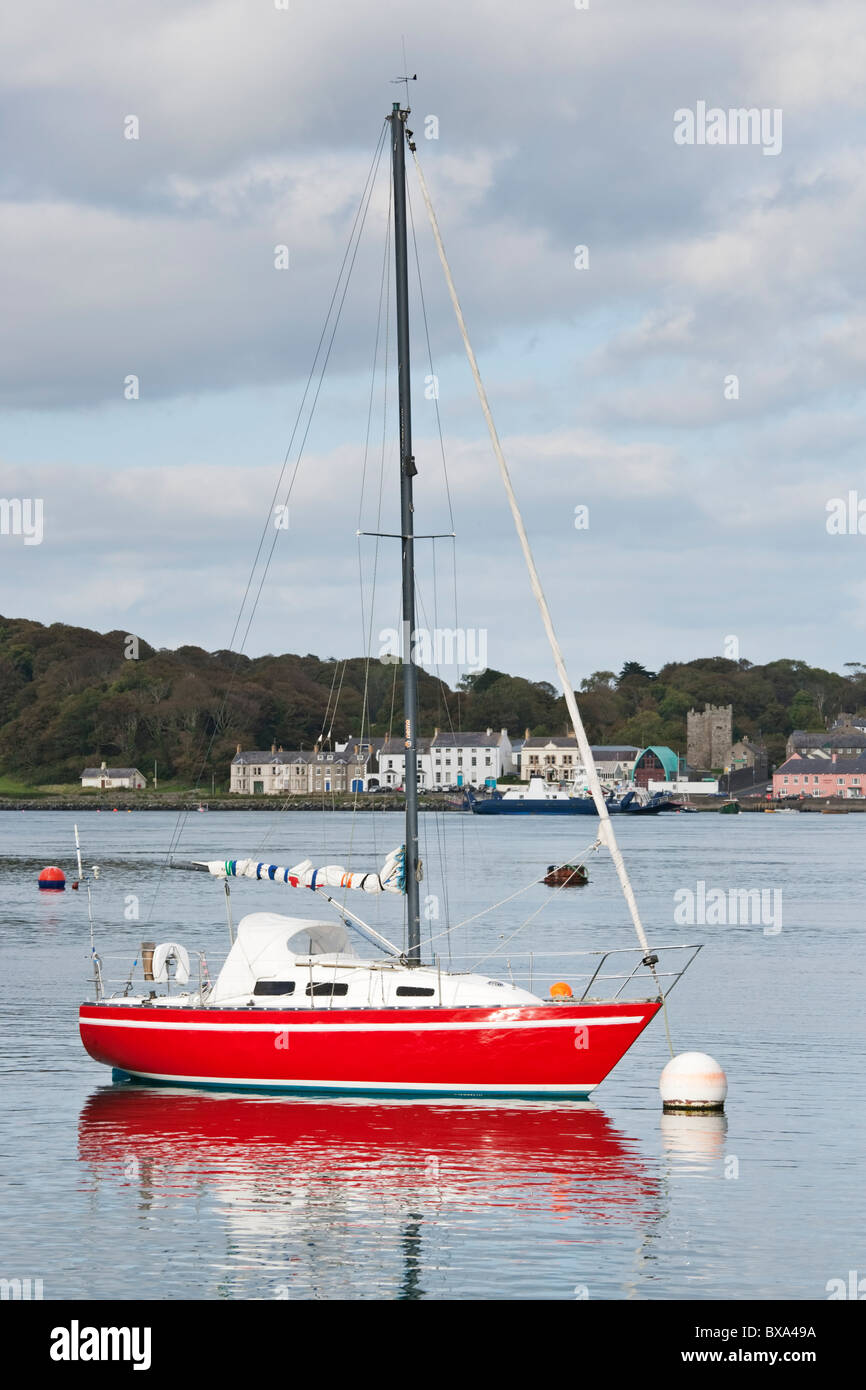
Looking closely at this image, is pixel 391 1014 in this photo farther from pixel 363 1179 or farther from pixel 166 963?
pixel 166 963

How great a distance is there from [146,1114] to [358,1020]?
450cm

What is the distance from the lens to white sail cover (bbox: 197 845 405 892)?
3097cm

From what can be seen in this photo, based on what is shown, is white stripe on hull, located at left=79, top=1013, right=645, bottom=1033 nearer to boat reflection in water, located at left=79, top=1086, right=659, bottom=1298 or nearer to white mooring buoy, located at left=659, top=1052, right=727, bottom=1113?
boat reflection in water, located at left=79, top=1086, right=659, bottom=1298

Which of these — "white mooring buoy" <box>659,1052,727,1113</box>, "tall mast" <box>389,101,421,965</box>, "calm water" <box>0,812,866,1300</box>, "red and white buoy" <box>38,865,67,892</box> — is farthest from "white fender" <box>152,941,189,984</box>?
"red and white buoy" <box>38,865,67,892</box>

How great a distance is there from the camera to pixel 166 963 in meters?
33.7

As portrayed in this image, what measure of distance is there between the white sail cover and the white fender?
77.3 inches


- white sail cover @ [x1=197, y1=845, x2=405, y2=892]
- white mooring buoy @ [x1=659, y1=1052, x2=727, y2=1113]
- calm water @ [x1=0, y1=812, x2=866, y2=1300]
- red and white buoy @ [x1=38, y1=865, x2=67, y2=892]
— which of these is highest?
white sail cover @ [x1=197, y1=845, x2=405, y2=892]

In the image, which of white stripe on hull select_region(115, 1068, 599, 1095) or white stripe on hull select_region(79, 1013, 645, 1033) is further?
white stripe on hull select_region(115, 1068, 599, 1095)

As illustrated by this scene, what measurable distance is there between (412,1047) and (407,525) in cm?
959

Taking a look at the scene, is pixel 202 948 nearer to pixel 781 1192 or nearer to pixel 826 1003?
pixel 826 1003

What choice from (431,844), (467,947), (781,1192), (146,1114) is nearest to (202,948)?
(467,947)

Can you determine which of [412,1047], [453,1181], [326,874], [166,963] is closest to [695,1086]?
[412,1047]

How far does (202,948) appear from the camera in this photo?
5678 cm
